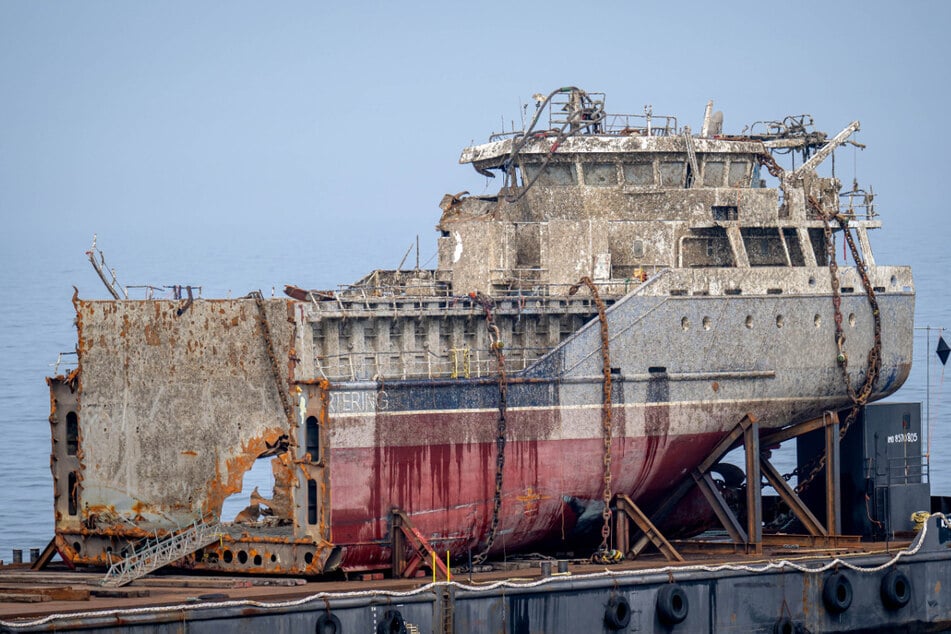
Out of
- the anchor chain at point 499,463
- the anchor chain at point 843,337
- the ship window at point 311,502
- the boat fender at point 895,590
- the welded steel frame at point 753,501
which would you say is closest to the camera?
the ship window at point 311,502

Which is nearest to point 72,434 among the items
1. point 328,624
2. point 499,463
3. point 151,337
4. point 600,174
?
point 151,337

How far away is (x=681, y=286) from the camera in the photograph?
32.6 meters

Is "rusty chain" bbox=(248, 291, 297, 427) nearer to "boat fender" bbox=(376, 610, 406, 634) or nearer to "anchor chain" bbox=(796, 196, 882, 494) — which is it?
"boat fender" bbox=(376, 610, 406, 634)

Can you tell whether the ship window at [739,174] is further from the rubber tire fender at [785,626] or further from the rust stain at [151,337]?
the rust stain at [151,337]

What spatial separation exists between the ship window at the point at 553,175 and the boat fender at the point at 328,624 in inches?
468

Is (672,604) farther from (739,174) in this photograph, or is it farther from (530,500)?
(739,174)

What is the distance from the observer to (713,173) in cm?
3528

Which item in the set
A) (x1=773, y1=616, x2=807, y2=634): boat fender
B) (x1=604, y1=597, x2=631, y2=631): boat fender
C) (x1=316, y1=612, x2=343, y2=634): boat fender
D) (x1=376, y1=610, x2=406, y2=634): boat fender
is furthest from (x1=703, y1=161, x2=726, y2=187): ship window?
(x1=316, y1=612, x2=343, y2=634): boat fender

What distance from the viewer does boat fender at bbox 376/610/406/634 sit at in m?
26.0

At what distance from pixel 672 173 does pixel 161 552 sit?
39.2 ft

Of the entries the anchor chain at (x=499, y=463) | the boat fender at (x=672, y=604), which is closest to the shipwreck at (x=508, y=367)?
the anchor chain at (x=499, y=463)

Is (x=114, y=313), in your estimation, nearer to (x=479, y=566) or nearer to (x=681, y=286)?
(x=479, y=566)

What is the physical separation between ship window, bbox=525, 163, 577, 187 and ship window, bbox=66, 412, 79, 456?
9.58 metres

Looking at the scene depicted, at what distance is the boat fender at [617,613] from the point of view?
2808 centimetres
